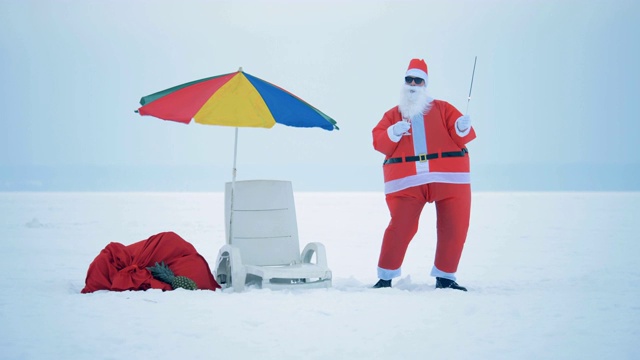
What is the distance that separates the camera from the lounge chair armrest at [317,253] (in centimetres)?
638

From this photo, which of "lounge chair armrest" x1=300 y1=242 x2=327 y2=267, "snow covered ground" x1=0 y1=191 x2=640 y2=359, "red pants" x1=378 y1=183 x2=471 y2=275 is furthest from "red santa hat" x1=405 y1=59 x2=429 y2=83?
"snow covered ground" x1=0 y1=191 x2=640 y2=359

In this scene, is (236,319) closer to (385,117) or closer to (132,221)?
(385,117)

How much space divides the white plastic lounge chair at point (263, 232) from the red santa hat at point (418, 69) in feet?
4.89

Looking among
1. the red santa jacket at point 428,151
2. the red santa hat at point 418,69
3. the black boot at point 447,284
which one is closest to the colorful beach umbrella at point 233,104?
the red santa jacket at point 428,151

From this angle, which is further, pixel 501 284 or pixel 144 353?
pixel 501 284

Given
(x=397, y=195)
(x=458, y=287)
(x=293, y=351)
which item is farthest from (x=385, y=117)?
(x=293, y=351)

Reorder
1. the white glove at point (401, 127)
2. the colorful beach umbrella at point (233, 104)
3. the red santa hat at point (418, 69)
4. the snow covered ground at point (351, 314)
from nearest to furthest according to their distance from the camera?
the snow covered ground at point (351, 314) → the colorful beach umbrella at point (233, 104) → the white glove at point (401, 127) → the red santa hat at point (418, 69)

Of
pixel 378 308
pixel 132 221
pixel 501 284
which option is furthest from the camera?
pixel 132 221

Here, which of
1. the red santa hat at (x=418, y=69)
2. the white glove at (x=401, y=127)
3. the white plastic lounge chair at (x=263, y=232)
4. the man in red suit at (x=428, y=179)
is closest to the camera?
the white glove at (x=401, y=127)

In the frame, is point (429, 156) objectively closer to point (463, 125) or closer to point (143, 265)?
point (463, 125)

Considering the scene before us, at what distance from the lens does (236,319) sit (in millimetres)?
4832

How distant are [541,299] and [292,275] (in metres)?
1.98

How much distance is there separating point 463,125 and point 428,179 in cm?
54

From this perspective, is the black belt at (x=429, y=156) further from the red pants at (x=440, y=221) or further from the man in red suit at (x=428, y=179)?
the red pants at (x=440, y=221)
